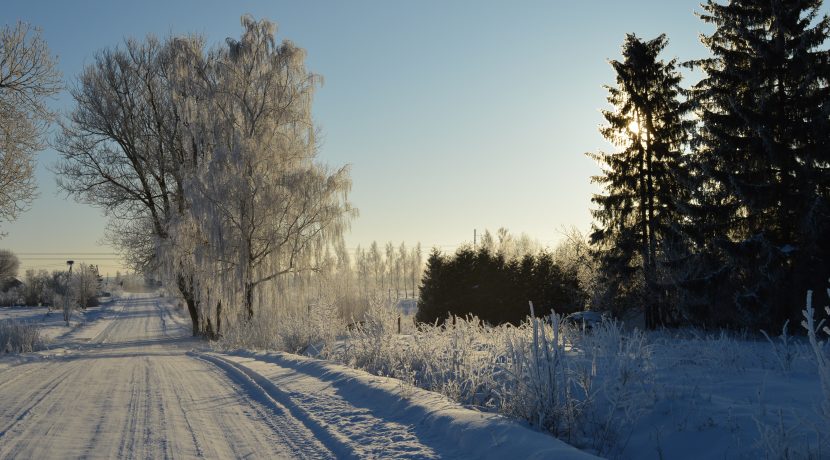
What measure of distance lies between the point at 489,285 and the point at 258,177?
16.6m

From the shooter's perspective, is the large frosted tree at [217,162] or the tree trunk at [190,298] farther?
the tree trunk at [190,298]

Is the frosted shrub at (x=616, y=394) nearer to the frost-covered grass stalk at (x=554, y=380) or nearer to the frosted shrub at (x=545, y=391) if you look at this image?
the frost-covered grass stalk at (x=554, y=380)

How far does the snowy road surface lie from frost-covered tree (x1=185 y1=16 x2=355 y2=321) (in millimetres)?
12393

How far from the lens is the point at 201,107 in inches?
953

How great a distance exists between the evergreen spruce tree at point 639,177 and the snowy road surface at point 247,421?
16597 mm

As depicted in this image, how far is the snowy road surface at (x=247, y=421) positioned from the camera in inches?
211

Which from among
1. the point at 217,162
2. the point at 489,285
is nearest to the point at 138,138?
the point at 217,162

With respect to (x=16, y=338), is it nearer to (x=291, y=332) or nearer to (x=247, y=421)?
(x=291, y=332)

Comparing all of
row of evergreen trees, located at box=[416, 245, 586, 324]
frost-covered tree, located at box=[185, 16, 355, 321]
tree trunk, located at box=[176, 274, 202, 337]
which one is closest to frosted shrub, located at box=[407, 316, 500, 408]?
frost-covered tree, located at box=[185, 16, 355, 321]

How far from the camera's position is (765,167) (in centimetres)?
1698

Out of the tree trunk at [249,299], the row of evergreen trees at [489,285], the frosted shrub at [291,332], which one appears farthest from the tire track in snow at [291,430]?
the row of evergreen trees at [489,285]

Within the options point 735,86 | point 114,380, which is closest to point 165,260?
point 114,380

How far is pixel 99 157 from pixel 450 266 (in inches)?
792

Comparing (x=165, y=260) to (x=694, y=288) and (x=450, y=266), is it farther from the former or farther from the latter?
(x=694, y=288)
